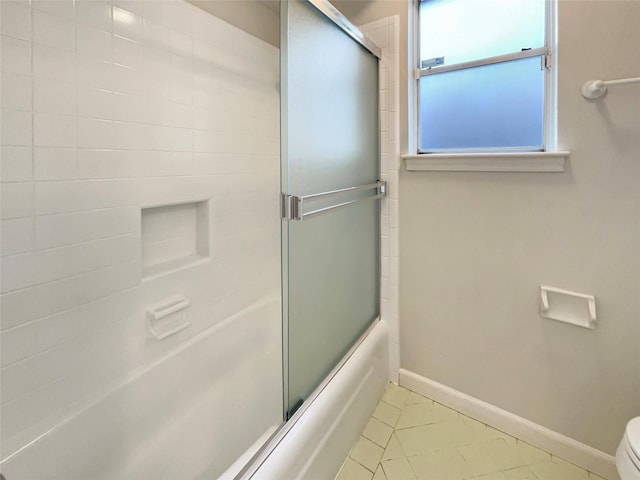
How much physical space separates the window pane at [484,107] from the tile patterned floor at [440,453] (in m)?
1.34

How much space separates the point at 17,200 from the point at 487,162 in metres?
1.79

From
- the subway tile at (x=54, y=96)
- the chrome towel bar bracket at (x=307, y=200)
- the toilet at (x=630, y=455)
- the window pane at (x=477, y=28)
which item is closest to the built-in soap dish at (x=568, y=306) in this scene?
the toilet at (x=630, y=455)

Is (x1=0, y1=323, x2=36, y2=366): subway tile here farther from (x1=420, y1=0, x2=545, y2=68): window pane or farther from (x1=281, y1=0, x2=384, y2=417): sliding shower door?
(x1=420, y1=0, x2=545, y2=68): window pane

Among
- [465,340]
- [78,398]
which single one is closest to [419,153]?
[465,340]

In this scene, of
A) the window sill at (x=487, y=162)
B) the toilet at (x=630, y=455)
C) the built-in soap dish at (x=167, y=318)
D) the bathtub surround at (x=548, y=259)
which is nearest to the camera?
the toilet at (x=630, y=455)

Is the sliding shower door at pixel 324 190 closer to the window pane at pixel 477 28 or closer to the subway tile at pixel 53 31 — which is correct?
the window pane at pixel 477 28

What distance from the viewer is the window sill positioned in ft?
4.58

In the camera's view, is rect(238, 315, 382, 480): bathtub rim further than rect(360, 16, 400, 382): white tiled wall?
No

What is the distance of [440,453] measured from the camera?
1.51 metres

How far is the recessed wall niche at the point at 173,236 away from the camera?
1652 mm

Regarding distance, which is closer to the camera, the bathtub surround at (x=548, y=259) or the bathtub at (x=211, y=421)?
the bathtub at (x=211, y=421)

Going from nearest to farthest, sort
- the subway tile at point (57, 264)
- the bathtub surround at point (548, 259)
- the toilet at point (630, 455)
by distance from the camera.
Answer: the toilet at point (630, 455), the subway tile at point (57, 264), the bathtub surround at point (548, 259)

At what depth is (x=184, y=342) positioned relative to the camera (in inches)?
67.5

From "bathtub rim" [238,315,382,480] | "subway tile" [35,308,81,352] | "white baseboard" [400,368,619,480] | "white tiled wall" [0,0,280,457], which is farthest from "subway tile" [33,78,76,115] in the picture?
"white baseboard" [400,368,619,480]
